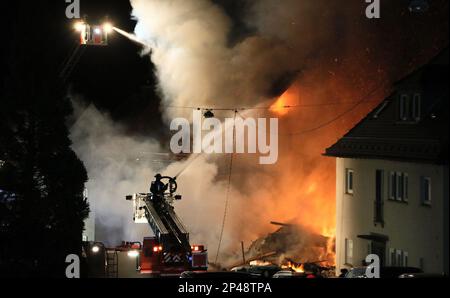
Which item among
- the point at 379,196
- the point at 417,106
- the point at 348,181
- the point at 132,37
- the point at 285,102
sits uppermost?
the point at 132,37

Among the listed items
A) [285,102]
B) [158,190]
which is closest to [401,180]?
[158,190]

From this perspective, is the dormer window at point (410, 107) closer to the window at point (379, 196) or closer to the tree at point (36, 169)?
the window at point (379, 196)

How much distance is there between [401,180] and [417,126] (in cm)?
203

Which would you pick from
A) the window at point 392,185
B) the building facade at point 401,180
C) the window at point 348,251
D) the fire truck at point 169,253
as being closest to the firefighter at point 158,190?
the fire truck at point 169,253

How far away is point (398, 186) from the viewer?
27.2 meters

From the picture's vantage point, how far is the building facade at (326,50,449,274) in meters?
24.3

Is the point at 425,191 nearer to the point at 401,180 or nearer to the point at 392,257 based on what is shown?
the point at 401,180

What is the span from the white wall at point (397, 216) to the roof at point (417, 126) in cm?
43

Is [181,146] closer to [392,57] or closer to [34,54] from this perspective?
[392,57]

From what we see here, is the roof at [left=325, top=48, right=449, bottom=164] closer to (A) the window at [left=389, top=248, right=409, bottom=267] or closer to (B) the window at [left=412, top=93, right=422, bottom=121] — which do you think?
(B) the window at [left=412, top=93, right=422, bottom=121]

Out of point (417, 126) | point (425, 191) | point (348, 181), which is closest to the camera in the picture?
point (425, 191)

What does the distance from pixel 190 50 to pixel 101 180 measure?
9855 mm

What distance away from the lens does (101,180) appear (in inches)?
1907

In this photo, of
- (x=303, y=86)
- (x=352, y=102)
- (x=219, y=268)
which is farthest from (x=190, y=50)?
(x=219, y=268)
